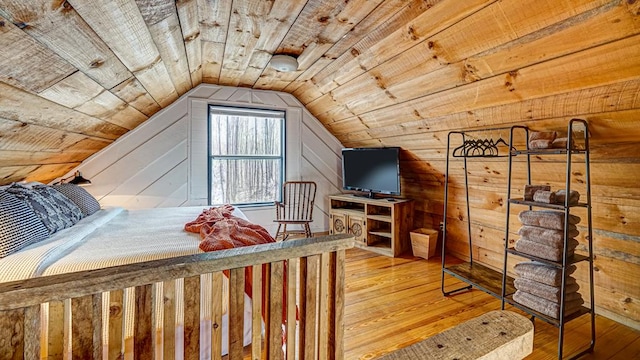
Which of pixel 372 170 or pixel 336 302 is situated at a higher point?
pixel 372 170

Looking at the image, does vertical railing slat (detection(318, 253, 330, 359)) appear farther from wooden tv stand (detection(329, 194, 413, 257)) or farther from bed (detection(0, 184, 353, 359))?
wooden tv stand (detection(329, 194, 413, 257))

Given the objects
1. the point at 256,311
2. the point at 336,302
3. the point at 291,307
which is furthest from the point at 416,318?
the point at 256,311

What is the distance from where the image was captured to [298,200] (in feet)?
15.2

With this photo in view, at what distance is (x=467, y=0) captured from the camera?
1.68m

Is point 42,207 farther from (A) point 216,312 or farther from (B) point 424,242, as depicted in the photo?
(B) point 424,242

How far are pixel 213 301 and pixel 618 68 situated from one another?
220 centimetres

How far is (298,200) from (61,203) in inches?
113

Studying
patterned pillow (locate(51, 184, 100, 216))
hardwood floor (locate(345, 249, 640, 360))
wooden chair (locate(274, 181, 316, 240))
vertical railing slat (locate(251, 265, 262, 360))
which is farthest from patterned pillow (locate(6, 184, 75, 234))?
wooden chair (locate(274, 181, 316, 240))

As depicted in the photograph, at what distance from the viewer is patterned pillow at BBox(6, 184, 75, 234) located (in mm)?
1884

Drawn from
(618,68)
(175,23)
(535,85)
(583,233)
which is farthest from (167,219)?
(583,233)

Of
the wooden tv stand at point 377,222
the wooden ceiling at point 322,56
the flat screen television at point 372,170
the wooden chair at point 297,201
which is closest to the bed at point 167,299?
the wooden ceiling at point 322,56

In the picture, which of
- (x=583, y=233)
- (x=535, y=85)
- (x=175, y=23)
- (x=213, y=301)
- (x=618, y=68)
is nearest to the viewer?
(x=213, y=301)

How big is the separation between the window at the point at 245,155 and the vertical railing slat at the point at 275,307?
10.8 ft

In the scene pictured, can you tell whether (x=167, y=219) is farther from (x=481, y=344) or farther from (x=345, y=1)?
(x=481, y=344)
